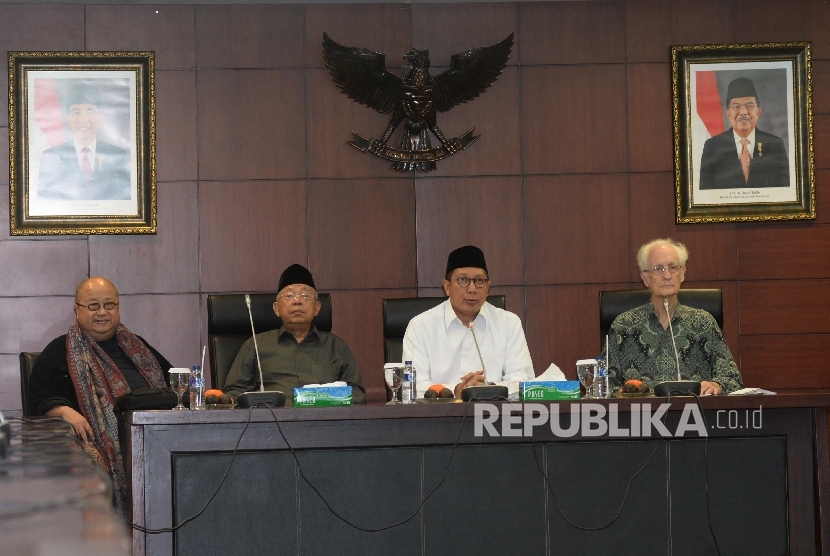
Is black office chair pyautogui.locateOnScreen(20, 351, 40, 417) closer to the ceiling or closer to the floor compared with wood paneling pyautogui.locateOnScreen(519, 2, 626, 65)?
closer to the floor

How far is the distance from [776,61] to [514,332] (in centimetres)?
229

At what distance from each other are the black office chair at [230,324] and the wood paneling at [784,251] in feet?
8.35

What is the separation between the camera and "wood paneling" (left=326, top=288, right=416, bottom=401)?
4926 millimetres

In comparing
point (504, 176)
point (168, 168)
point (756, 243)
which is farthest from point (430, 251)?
point (756, 243)

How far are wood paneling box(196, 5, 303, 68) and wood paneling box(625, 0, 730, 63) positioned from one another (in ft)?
5.66

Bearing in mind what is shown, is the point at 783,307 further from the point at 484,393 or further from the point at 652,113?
the point at 484,393

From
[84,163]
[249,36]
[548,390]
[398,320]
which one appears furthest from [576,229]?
[84,163]

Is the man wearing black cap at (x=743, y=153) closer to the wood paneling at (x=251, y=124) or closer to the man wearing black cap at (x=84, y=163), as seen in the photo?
the wood paneling at (x=251, y=124)

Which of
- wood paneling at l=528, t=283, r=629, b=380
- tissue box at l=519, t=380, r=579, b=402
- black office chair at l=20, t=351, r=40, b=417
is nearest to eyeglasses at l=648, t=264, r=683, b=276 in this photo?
tissue box at l=519, t=380, r=579, b=402

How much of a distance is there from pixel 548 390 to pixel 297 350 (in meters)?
1.31

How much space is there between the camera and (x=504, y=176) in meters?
5.02

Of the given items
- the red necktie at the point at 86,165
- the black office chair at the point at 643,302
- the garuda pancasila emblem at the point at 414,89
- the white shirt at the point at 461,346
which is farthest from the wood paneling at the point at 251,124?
the black office chair at the point at 643,302

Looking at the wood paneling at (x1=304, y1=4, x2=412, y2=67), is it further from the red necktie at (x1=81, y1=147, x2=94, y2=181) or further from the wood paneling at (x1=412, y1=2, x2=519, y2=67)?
the red necktie at (x1=81, y1=147, x2=94, y2=181)

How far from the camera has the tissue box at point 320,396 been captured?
2.89m
